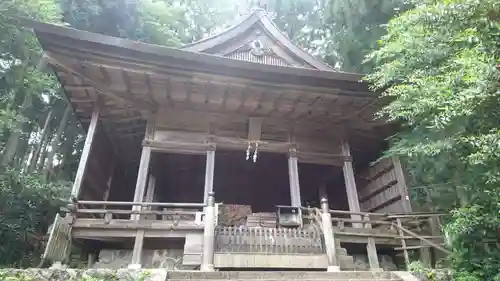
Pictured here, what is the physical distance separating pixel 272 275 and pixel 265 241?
1.31 metres

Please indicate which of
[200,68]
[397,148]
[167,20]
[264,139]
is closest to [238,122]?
[264,139]

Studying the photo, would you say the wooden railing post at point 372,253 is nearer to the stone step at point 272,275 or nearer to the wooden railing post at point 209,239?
the stone step at point 272,275

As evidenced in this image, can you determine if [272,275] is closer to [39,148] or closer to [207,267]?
[207,267]

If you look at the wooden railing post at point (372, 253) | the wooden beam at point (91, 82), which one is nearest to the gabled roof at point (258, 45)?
the wooden beam at point (91, 82)

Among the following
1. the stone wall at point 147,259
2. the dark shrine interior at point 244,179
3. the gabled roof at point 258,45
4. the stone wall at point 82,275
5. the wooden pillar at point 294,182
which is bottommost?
the stone wall at point 82,275

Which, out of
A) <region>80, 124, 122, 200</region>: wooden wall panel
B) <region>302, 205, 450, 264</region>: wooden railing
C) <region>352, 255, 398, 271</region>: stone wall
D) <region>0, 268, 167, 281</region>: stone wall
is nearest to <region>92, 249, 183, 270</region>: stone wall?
<region>80, 124, 122, 200</region>: wooden wall panel

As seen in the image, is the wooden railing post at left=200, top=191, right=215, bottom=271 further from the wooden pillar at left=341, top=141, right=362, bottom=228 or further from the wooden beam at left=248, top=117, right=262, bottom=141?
the wooden pillar at left=341, top=141, right=362, bottom=228

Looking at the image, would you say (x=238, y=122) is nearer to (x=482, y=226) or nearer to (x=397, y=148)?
(x=397, y=148)

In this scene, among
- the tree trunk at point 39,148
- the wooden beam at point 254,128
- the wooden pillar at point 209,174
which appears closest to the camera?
the wooden pillar at point 209,174

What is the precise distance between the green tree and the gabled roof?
163 inches

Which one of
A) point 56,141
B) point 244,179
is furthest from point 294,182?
point 56,141

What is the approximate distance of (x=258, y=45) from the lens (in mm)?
9820

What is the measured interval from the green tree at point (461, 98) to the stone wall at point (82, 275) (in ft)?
13.3

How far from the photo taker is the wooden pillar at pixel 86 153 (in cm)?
687
